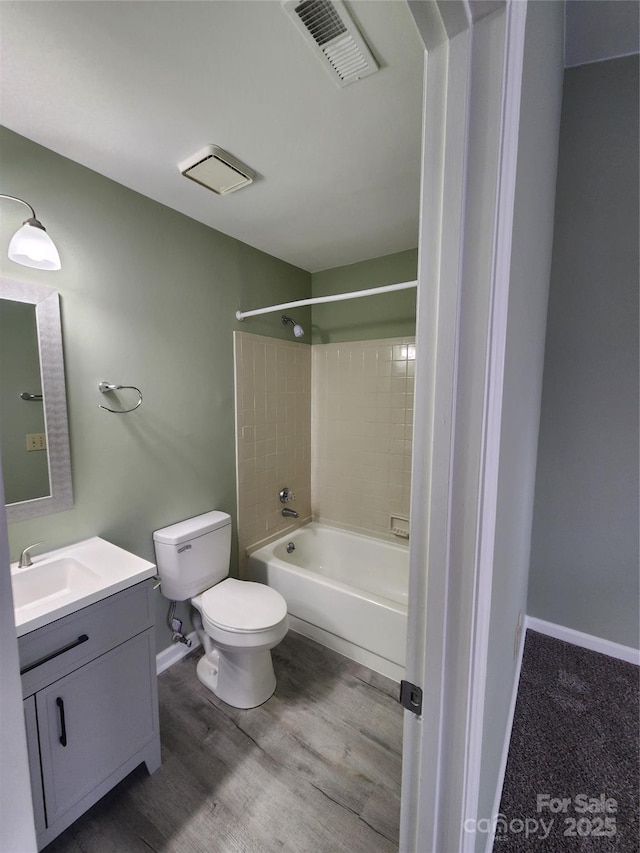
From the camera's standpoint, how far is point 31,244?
3.95ft

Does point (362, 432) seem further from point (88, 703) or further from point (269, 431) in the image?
point (88, 703)

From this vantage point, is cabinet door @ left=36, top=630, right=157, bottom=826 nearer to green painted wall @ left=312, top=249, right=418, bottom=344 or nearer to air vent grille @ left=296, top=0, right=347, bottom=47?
air vent grille @ left=296, top=0, right=347, bottom=47

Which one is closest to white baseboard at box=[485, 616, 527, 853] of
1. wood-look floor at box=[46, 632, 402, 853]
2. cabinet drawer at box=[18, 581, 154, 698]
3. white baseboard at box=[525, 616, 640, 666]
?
wood-look floor at box=[46, 632, 402, 853]

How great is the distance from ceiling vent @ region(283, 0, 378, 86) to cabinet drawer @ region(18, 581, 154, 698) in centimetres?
179

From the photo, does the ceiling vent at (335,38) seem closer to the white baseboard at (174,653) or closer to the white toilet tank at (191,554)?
the white toilet tank at (191,554)

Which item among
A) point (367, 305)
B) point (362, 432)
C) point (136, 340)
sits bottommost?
point (362, 432)

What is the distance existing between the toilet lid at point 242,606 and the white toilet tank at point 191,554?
0.28ft

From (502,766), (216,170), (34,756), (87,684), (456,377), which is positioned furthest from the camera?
(216,170)

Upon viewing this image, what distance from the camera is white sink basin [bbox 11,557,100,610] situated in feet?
4.15

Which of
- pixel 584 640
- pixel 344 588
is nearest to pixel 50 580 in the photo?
pixel 344 588

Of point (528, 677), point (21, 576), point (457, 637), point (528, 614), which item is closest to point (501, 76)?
point (457, 637)

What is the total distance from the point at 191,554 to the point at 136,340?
43.9 inches

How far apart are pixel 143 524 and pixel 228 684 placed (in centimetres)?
88

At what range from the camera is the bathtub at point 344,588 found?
1865mm
